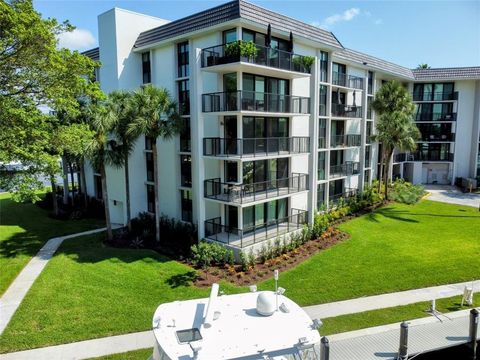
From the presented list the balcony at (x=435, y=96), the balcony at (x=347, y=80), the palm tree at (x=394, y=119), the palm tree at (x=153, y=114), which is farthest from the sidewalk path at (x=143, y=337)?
the balcony at (x=435, y=96)

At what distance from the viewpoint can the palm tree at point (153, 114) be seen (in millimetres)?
18634

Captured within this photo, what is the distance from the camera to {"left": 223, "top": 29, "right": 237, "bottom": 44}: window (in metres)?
18.5

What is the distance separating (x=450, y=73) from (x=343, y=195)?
64.4 feet

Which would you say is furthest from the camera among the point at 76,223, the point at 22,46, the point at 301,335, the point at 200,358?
the point at 76,223

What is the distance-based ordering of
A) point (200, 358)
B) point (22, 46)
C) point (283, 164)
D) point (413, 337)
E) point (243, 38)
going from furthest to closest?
point (283, 164), point (243, 38), point (22, 46), point (413, 337), point (200, 358)

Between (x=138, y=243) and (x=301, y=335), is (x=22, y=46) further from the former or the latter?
(x=301, y=335)

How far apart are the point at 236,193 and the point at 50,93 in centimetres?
1002

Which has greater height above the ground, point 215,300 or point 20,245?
point 215,300

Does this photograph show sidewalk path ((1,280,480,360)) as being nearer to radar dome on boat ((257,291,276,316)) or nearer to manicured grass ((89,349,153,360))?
manicured grass ((89,349,153,360))

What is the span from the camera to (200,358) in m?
6.91

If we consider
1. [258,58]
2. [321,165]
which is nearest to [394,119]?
[321,165]

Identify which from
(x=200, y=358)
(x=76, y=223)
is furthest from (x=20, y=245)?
(x=200, y=358)

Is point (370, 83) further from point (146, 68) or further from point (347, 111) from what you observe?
point (146, 68)

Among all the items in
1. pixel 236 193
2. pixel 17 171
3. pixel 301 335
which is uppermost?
pixel 17 171
